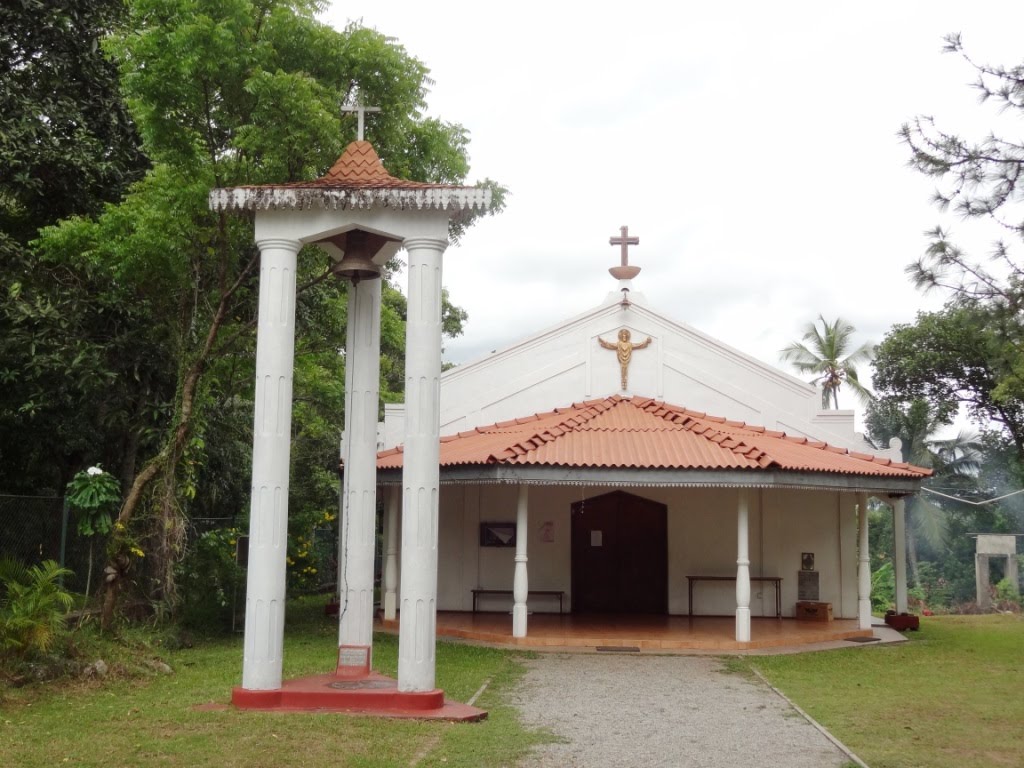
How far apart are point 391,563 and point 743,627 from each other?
5.83 m

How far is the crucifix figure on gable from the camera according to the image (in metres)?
18.3

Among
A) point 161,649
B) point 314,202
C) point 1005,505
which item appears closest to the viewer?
point 314,202

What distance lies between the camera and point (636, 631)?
1552 centimetres

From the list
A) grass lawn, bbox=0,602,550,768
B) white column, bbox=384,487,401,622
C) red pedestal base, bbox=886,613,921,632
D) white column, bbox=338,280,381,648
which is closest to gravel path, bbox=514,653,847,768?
grass lawn, bbox=0,602,550,768

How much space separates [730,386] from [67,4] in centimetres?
1247

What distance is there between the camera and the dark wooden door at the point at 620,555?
18.1 m

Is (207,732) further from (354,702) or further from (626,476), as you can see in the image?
(626,476)

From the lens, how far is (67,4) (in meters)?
15.7

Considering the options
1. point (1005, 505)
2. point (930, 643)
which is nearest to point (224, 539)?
point (930, 643)

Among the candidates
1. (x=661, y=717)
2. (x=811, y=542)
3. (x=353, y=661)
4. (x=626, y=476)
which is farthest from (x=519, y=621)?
(x=811, y=542)

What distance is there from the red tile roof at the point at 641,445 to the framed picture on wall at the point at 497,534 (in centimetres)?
178

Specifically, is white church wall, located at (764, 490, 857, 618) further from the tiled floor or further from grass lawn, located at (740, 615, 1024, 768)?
grass lawn, located at (740, 615, 1024, 768)

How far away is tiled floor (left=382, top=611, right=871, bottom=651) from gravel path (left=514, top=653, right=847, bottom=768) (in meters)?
1.05

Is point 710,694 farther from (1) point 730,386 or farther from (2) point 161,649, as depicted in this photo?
(1) point 730,386
